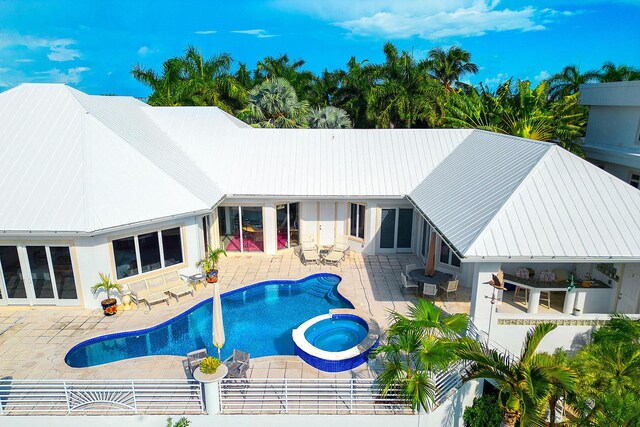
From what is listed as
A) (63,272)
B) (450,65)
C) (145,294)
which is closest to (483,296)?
(145,294)

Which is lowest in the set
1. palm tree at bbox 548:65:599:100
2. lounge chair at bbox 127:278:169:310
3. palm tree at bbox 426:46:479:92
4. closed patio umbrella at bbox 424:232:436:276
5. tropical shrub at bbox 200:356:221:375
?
lounge chair at bbox 127:278:169:310

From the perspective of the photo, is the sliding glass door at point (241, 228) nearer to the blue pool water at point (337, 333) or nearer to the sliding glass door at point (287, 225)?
the sliding glass door at point (287, 225)

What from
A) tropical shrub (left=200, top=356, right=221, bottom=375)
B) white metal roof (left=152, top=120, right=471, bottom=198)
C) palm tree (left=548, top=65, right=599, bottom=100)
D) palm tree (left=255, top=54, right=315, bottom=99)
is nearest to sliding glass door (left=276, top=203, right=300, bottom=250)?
white metal roof (left=152, top=120, right=471, bottom=198)

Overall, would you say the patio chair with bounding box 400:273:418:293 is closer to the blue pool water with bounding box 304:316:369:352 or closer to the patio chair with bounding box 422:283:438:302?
the patio chair with bounding box 422:283:438:302

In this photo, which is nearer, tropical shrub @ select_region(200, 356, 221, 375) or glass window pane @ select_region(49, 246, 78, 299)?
tropical shrub @ select_region(200, 356, 221, 375)

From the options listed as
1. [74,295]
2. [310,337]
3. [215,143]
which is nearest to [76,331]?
[74,295]

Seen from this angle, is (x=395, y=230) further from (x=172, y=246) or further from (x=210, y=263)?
(x=172, y=246)
